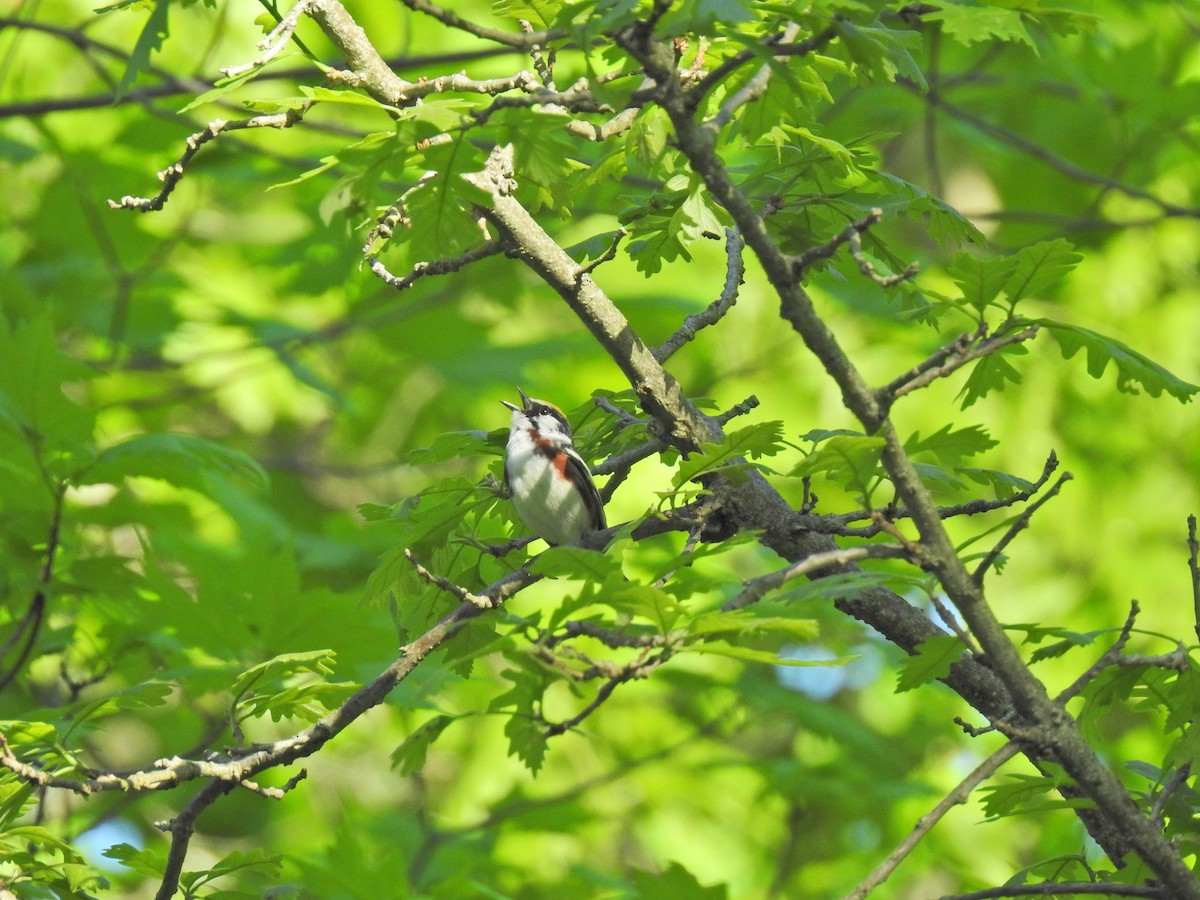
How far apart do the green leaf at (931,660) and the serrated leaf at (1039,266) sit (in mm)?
581

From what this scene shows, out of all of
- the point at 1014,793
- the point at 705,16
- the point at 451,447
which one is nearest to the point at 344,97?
the point at 705,16

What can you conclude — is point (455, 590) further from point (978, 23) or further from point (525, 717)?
point (978, 23)

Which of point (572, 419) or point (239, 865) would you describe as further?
point (572, 419)

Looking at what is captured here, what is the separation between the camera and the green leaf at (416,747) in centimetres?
225

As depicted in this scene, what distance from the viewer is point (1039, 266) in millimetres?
1989

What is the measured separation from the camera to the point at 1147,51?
564cm

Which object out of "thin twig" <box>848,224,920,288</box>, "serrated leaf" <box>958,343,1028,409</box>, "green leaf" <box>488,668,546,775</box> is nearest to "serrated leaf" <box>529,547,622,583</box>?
"green leaf" <box>488,668,546,775</box>

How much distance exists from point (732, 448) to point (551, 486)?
1060 millimetres

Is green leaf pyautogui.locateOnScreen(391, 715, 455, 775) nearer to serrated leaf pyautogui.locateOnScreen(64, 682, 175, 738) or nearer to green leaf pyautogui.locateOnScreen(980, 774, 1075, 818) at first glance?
serrated leaf pyautogui.locateOnScreen(64, 682, 175, 738)

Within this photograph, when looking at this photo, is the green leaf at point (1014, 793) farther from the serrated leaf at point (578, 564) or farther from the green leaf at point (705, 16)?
the green leaf at point (705, 16)

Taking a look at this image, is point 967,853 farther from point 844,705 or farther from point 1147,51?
point 1147,51

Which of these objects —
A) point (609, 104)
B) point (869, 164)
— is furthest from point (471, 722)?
point (609, 104)

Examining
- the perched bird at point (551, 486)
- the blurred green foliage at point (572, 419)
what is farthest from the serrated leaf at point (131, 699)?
the perched bird at point (551, 486)

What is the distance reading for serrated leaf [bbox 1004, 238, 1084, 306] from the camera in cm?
196
